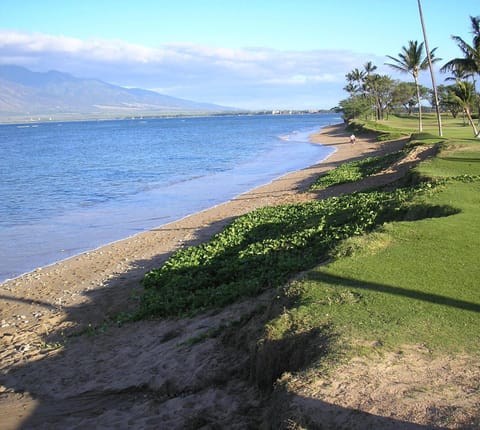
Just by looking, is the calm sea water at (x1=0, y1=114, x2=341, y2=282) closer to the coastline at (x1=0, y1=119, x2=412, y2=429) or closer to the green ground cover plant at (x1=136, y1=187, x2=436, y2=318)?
the coastline at (x1=0, y1=119, x2=412, y2=429)

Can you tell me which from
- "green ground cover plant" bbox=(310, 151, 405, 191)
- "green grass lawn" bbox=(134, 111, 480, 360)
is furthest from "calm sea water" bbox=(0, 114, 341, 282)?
"green grass lawn" bbox=(134, 111, 480, 360)

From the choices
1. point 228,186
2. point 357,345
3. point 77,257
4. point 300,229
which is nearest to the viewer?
point 357,345

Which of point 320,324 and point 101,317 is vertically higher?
point 320,324

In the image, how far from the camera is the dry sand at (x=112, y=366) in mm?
5977

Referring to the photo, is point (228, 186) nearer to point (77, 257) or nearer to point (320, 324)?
point (77, 257)

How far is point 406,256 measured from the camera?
8.23 meters

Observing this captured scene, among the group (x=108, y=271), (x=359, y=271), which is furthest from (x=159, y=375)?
(x=108, y=271)

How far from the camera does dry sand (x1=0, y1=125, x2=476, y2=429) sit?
5.98m

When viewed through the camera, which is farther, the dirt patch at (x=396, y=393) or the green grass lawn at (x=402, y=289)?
the green grass lawn at (x=402, y=289)

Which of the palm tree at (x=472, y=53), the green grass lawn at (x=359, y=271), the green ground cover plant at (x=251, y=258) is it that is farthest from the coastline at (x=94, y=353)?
the palm tree at (x=472, y=53)

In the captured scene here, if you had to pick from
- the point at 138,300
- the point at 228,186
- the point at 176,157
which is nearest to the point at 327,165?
the point at 228,186

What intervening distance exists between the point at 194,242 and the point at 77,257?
320 centimetres

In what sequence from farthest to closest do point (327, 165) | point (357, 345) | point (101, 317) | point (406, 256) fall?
point (327, 165) < point (101, 317) < point (406, 256) < point (357, 345)

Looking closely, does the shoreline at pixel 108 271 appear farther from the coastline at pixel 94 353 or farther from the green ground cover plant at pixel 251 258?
the green ground cover plant at pixel 251 258
